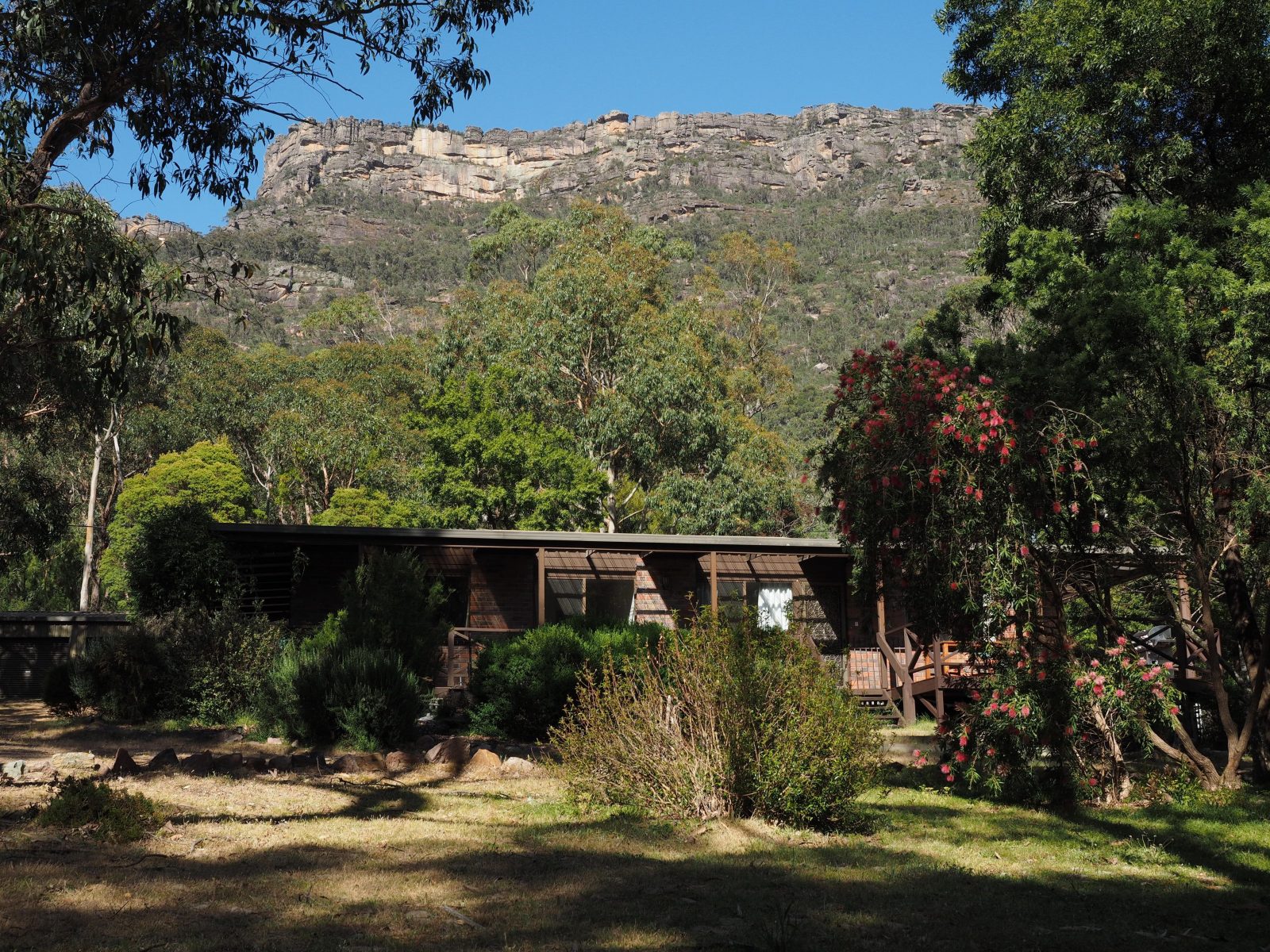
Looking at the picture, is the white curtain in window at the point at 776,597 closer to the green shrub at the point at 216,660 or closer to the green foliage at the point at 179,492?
the green shrub at the point at 216,660

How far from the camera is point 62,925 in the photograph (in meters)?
5.07

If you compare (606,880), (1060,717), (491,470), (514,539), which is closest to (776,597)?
(514,539)

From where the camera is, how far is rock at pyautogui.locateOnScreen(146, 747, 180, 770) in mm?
9922

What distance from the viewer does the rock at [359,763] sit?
10.6 metres

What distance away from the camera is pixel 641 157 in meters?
151

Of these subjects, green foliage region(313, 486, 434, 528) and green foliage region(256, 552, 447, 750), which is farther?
green foliage region(313, 486, 434, 528)

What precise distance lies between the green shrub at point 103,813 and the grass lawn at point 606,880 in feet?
0.46

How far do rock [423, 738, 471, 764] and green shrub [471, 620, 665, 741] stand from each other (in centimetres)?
192

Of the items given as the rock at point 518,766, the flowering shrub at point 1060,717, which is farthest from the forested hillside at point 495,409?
the flowering shrub at point 1060,717

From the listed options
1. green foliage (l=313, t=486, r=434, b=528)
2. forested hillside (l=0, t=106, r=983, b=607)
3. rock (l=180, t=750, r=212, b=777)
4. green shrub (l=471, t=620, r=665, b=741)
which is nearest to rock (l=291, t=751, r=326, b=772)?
rock (l=180, t=750, r=212, b=777)

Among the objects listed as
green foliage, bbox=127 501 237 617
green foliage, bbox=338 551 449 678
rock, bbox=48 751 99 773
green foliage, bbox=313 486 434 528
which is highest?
green foliage, bbox=313 486 434 528

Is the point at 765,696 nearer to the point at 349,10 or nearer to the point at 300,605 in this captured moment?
the point at 349,10

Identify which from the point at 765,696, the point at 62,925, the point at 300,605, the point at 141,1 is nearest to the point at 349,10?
the point at 141,1

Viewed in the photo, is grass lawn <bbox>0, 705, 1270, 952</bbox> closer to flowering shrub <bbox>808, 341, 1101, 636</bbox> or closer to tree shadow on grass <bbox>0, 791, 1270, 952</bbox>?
tree shadow on grass <bbox>0, 791, 1270, 952</bbox>
